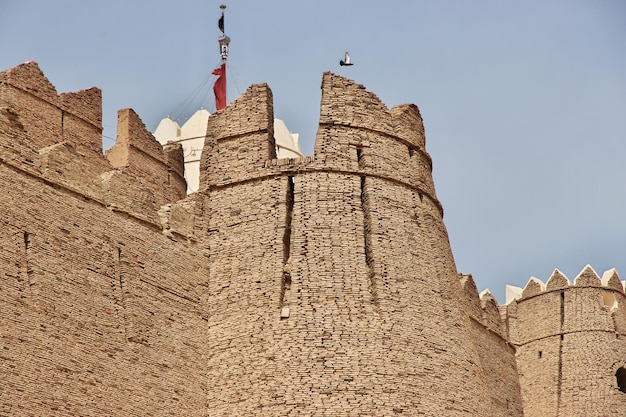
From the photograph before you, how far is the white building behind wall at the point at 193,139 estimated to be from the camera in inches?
1433

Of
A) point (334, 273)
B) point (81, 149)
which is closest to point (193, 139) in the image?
point (81, 149)

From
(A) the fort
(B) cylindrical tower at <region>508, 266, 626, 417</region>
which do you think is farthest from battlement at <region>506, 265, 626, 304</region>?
(A) the fort

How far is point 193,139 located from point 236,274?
11.6 m

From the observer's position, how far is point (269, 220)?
25609 millimetres

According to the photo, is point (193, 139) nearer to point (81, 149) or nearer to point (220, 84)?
point (220, 84)

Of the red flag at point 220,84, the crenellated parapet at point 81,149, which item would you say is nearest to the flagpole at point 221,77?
the red flag at point 220,84

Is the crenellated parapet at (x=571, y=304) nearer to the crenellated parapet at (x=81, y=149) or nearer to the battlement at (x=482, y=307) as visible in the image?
the battlement at (x=482, y=307)

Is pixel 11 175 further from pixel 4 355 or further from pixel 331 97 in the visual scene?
pixel 331 97

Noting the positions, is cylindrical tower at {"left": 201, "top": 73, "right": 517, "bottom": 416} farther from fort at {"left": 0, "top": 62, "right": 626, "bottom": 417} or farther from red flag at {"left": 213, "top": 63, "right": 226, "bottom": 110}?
red flag at {"left": 213, "top": 63, "right": 226, "bottom": 110}

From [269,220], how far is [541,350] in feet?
39.6

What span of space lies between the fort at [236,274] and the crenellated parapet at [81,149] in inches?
1.6

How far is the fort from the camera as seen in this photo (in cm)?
2216

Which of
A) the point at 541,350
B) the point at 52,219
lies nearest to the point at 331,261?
the point at 52,219

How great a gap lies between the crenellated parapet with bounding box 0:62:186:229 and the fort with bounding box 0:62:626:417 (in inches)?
1.6
